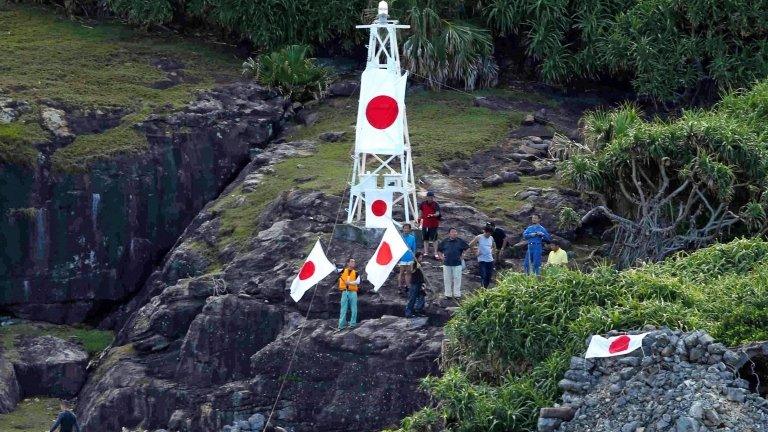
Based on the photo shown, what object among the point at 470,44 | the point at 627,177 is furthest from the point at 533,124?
the point at 627,177

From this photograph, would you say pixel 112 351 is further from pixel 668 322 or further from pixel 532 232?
pixel 668 322

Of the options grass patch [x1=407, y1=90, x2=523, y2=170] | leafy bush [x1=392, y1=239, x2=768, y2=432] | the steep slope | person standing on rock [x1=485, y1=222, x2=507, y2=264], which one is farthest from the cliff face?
leafy bush [x1=392, y1=239, x2=768, y2=432]

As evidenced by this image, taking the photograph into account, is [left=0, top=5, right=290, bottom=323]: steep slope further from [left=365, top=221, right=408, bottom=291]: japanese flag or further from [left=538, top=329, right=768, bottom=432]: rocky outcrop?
[left=538, top=329, right=768, bottom=432]: rocky outcrop

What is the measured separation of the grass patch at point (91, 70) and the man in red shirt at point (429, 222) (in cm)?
807

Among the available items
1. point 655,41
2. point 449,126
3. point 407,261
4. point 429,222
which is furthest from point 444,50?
point 407,261

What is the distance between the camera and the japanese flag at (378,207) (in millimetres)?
40781

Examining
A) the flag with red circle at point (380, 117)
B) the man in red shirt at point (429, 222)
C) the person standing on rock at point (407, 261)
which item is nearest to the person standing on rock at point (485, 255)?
the person standing on rock at point (407, 261)

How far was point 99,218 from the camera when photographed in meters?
45.5

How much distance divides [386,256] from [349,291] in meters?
1.13

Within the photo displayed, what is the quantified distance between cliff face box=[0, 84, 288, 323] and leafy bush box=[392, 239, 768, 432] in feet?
35.3

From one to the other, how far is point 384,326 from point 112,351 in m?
6.00

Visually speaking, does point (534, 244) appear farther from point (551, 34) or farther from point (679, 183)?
point (551, 34)

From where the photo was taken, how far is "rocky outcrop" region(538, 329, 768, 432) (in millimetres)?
31797

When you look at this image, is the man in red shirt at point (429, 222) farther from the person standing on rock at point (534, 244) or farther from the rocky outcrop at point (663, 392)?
the rocky outcrop at point (663, 392)
